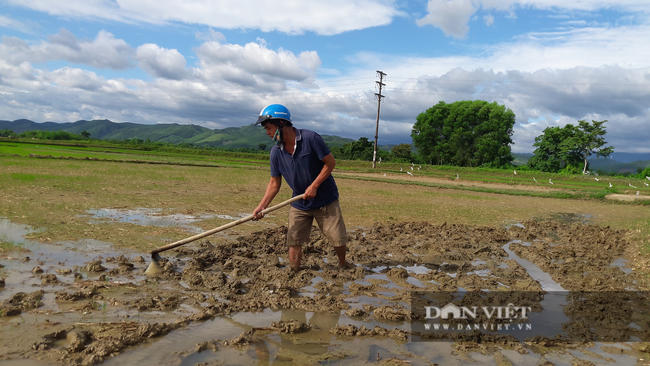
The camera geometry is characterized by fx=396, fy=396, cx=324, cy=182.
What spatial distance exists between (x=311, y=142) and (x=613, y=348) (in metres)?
3.66

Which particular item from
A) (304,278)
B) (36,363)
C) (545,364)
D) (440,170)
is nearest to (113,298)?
(36,363)

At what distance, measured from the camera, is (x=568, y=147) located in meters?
48.4

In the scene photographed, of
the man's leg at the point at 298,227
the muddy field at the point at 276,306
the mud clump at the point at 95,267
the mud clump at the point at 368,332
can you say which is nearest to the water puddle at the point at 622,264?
the muddy field at the point at 276,306

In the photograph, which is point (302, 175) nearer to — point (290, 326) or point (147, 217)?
point (290, 326)

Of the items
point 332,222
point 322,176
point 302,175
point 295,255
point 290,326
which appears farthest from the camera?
point 295,255

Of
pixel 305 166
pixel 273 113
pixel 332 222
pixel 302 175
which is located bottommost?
pixel 332 222

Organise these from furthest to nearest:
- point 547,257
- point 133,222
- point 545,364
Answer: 1. point 133,222
2. point 547,257
3. point 545,364

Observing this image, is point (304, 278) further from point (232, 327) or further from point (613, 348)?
point (613, 348)

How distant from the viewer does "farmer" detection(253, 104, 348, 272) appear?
4.88m

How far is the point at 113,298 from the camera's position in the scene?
4.13 metres

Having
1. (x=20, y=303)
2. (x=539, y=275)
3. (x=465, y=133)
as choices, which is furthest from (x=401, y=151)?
(x=20, y=303)

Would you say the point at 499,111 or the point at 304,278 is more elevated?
the point at 499,111

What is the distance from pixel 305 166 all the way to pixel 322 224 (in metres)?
0.87

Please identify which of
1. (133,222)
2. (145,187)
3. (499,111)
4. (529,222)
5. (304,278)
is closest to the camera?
(304,278)
